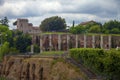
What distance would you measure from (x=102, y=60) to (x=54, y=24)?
8289cm

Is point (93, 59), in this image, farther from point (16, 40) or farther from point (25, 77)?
point (16, 40)

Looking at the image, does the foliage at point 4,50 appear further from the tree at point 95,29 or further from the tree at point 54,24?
the tree at point 54,24

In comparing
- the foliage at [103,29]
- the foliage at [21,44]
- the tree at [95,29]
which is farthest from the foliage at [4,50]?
the tree at [95,29]

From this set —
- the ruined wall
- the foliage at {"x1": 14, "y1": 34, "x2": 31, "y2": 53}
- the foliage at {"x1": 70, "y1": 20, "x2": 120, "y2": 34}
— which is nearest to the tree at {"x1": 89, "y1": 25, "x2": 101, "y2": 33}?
the foliage at {"x1": 70, "y1": 20, "x2": 120, "y2": 34}

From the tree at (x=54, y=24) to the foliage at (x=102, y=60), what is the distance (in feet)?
239

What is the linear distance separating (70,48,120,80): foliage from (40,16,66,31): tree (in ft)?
239

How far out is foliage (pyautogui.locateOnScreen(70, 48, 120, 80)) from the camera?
48750 mm

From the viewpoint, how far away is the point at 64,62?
2368 inches

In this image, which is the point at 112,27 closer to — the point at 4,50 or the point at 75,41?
the point at 75,41

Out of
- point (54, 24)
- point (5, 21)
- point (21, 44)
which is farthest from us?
point (5, 21)

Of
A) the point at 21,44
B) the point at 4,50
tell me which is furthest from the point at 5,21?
the point at 4,50

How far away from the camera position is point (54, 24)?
134m

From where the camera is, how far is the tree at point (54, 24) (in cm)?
13288

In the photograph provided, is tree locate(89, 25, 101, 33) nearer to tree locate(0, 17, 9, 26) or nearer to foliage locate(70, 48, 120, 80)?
tree locate(0, 17, 9, 26)
